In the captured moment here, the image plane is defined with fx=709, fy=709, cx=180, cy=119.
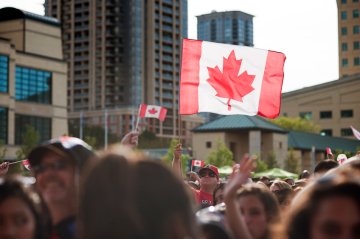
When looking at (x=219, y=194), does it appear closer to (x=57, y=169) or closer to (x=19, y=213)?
(x=57, y=169)

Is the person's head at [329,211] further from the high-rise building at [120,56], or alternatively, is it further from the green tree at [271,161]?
the high-rise building at [120,56]

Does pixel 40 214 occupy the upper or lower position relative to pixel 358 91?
lower

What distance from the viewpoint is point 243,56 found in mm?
11078

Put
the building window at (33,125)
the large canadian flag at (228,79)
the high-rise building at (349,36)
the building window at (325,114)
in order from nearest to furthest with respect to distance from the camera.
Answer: the large canadian flag at (228,79)
the building window at (33,125)
the building window at (325,114)
the high-rise building at (349,36)

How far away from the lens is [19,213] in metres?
2.96

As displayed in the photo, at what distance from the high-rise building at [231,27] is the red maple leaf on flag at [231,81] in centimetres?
17142

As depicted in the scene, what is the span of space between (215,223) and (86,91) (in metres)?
124

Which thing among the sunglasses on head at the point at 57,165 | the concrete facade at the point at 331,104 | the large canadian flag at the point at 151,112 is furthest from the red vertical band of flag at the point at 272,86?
the concrete facade at the point at 331,104

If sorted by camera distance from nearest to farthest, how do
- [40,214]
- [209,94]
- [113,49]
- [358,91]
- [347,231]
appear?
[347,231] → [40,214] → [209,94] → [358,91] → [113,49]

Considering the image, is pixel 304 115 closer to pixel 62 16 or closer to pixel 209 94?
pixel 62 16

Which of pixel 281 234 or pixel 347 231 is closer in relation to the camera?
pixel 347 231

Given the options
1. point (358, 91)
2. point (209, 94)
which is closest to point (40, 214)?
point (209, 94)

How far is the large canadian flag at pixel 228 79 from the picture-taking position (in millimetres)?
10961

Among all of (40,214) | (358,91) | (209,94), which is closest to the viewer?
(40,214)
